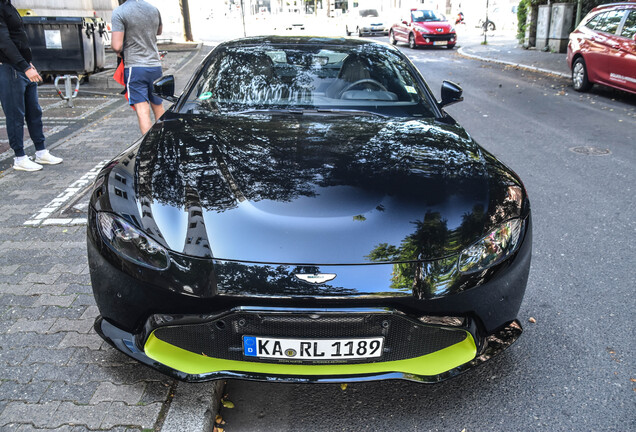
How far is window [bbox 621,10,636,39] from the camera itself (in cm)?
977

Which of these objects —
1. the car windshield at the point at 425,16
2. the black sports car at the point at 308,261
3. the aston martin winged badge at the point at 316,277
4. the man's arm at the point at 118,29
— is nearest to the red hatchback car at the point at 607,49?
the man's arm at the point at 118,29

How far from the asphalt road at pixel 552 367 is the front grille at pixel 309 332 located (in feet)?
1.33

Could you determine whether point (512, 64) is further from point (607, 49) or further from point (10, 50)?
point (10, 50)

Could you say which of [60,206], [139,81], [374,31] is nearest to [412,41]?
[374,31]

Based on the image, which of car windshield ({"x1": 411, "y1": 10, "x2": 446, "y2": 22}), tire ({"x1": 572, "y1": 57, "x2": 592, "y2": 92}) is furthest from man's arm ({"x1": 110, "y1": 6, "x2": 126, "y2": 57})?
car windshield ({"x1": 411, "y1": 10, "x2": 446, "y2": 22})

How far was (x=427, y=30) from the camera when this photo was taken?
23.7 metres

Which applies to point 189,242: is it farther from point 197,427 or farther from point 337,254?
point 197,427

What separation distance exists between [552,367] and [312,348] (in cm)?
133

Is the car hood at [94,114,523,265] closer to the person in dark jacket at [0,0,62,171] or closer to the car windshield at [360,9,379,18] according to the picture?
the person in dark jacket at [0,0,62,171]

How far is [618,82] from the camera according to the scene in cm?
999

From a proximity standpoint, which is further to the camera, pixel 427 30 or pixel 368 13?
pixel 368 13

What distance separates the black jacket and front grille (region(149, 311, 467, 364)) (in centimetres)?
447

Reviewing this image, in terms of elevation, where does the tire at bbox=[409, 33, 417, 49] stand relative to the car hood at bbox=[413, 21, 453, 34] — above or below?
below

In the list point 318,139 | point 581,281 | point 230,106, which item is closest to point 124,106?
point 230,106
